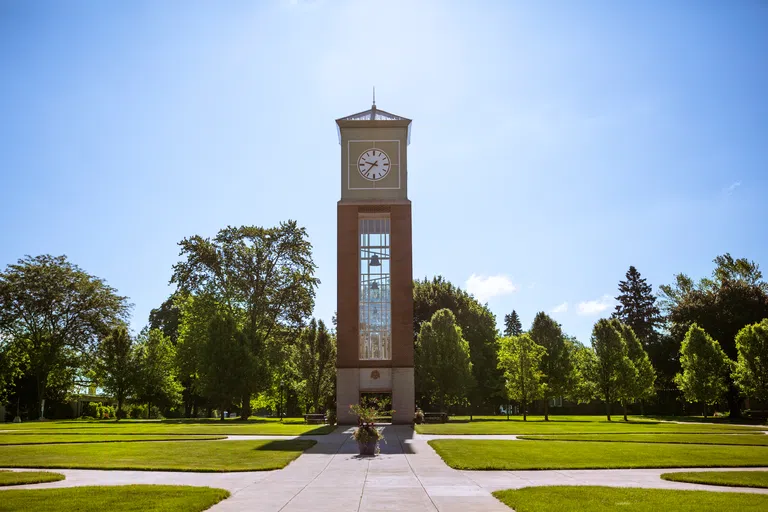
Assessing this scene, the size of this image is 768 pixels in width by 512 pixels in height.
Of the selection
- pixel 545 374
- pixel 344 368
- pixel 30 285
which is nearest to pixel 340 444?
pixel 344 368

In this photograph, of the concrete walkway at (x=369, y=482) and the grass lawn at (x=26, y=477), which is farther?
the grass lawn at (x=26, y=477)

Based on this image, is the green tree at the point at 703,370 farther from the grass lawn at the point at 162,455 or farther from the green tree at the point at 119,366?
the green tree at the point at 119,366

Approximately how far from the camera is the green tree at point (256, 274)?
172 ft

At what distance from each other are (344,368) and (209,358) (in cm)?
1426

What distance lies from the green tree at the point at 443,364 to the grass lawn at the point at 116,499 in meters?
40.2

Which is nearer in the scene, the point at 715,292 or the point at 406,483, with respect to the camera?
the point at 406,483

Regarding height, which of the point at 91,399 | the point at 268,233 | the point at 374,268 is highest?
the point at 268,233

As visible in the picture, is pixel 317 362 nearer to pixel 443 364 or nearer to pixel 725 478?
pixel 443 364

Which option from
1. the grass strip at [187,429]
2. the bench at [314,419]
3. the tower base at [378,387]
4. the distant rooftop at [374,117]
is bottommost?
the bench at [314,419]

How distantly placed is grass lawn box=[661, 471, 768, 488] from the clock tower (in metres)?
24.1

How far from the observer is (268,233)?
52.8m

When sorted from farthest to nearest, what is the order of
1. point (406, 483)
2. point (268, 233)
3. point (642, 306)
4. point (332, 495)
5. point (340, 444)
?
point (642, 306), point (268, 233), point (340, 444), point (406, 483), point (332, 495)

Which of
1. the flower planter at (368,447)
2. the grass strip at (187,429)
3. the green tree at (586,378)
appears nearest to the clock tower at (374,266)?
the grass strip at (187,429)

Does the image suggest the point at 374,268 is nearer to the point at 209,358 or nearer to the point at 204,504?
the point at 209,358
